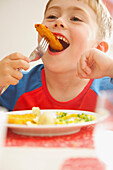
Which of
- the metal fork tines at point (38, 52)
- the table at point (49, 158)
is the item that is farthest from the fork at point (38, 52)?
the table at point (49, 158)

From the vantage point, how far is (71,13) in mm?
1111

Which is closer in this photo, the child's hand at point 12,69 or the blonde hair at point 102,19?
the child's hand at point 12,69

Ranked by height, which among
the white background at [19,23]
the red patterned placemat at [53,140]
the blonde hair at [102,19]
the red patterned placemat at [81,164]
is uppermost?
the white background at [19,23]

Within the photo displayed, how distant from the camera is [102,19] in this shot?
4.26 feet

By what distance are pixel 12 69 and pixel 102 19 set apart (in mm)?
698

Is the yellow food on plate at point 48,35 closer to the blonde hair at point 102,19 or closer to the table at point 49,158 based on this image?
the blonde hair at point 102,19

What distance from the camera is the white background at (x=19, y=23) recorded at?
6.63ft

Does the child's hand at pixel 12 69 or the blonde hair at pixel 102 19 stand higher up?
the blonde hair at pixel 102 19

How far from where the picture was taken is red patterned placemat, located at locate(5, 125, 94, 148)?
37 centimetres

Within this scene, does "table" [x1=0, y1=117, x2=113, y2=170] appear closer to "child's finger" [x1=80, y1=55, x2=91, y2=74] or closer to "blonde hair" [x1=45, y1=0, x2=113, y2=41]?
"child's finger" [x1=80, y1=55, x2=91, y2=74]

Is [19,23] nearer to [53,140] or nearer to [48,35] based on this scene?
[48,35]

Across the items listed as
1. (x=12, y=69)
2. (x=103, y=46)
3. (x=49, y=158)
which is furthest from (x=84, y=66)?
(x=49, y=158)

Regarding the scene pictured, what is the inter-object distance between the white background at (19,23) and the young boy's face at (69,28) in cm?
93

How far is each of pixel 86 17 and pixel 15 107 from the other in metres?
0.65
